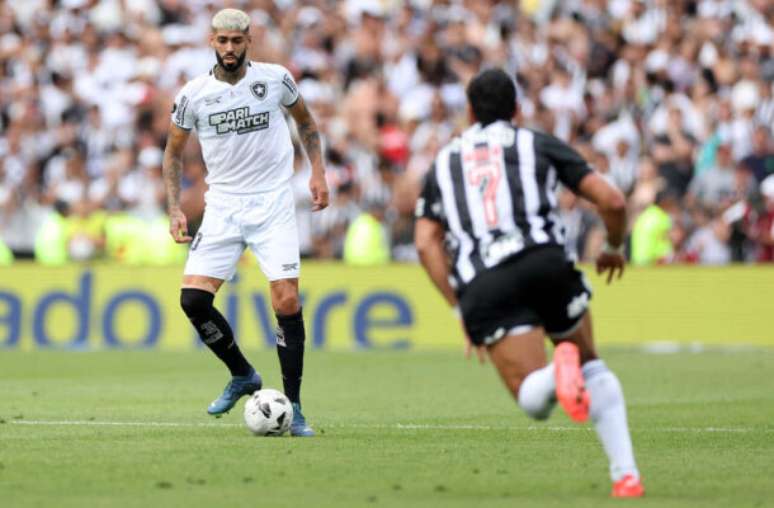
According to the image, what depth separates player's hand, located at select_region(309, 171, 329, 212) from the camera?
37.5 feet

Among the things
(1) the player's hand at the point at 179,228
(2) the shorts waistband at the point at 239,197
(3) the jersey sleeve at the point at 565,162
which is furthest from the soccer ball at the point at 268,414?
(3) the jersey sleeve at the point at 565,162

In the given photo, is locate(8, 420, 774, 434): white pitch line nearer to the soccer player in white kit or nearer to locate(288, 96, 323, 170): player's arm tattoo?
the soccer player in white kit

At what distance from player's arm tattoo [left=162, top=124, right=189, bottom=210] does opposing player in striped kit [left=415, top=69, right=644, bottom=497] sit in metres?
3.50

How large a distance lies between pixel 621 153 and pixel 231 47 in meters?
12.6

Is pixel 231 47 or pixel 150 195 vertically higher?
pixel 231 47

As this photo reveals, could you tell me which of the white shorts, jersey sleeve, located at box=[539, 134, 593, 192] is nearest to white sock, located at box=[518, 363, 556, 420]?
jersey sleeve, located at box=[539, 134, 593, 192]

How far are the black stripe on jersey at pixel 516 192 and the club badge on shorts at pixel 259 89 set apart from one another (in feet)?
11.8

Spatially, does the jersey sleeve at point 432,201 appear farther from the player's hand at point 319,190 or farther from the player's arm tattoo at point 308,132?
the player's arm tattoo at point 308,132

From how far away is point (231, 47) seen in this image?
11.1 metres

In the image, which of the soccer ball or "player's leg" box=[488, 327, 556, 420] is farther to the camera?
the soccer ball

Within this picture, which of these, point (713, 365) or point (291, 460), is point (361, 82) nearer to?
point (713, 365)

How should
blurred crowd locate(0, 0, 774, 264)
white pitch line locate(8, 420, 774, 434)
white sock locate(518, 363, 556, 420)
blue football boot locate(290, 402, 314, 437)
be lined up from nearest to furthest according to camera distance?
white sock locate(518, 363, 556, 420)
blue football boot locate(290, 402, 314, 437)
white pitch line locate(8, 420, 774, 434)
blurred crowd locate(0, 0, 774, 264)

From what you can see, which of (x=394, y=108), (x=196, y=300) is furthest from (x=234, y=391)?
(x=394, y=108)

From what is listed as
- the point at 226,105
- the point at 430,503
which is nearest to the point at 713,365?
the point at 226,105
